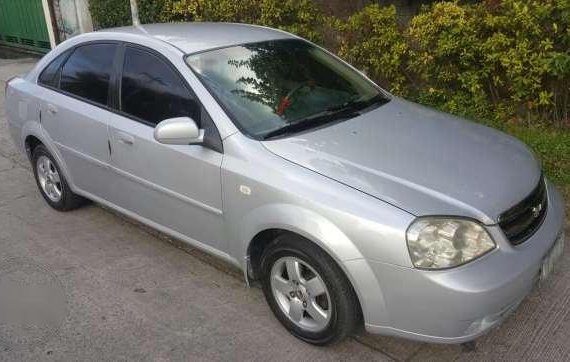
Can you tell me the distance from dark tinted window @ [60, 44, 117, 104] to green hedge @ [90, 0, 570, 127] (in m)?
3.01

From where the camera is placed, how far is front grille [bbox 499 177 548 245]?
2627 mm

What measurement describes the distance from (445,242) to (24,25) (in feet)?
39.6

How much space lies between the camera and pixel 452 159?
2926 mm

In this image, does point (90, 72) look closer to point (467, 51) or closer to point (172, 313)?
→ point (172, 313)

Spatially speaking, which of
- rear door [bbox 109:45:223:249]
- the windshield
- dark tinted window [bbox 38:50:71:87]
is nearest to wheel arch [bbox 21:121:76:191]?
dark tinted window [bbox 38:50:71:87]

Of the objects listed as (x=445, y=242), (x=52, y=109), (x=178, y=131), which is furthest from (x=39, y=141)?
(x=445, y=242)

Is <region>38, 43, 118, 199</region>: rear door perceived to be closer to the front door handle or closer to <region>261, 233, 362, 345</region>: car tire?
the front door handle

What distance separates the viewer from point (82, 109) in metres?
4.01

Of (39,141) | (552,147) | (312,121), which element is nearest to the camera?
(312,121)

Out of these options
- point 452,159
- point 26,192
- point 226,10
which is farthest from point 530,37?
point 26,192

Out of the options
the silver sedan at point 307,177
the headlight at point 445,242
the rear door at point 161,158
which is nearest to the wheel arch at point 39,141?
the silver sedan at point 307,177

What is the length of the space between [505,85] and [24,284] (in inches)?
174

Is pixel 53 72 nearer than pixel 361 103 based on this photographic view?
No

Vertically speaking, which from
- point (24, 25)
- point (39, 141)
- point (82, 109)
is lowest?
point (24, 25)
